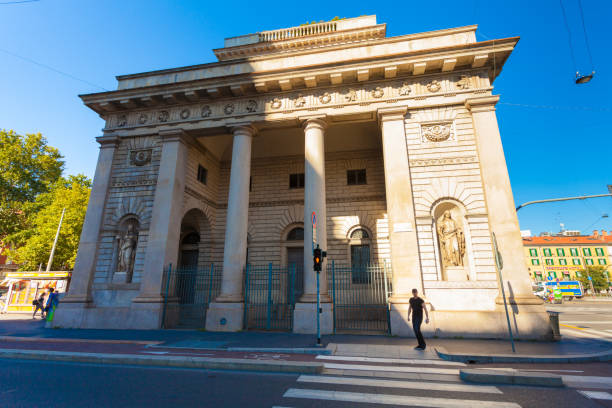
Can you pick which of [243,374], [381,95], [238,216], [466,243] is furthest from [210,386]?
[381,95]

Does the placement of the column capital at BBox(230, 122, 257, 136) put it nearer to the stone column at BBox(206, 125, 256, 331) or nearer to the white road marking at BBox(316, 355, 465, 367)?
the stone column at BBox(206, 125, 256, 331)

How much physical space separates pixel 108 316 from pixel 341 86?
15.2 metres

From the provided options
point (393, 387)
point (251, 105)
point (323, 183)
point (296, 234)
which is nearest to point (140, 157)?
point (251, 105)

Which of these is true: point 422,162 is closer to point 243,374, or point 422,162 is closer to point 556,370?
point 556,370

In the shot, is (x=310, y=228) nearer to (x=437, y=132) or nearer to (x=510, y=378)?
(x=437, y=132)

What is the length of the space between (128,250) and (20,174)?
86.0 feet

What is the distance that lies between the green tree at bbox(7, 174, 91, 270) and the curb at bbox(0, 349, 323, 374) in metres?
25.2

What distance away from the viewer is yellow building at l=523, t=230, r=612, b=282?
241 feet

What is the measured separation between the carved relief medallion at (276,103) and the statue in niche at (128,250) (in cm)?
942

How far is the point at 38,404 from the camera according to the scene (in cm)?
440

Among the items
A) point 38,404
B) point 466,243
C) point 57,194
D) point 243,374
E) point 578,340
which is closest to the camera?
point 38,404

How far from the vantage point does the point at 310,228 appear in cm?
1302

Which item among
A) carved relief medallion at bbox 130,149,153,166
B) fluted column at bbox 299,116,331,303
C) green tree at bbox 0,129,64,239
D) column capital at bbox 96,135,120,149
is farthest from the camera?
green tree at bbox 0,129,64,239

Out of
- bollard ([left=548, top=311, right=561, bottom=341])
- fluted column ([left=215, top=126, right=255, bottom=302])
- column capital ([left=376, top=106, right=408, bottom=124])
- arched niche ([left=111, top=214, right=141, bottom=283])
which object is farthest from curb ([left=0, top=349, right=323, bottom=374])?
Result: column capital ([left=376, top=106, right=408, bottom=124])
